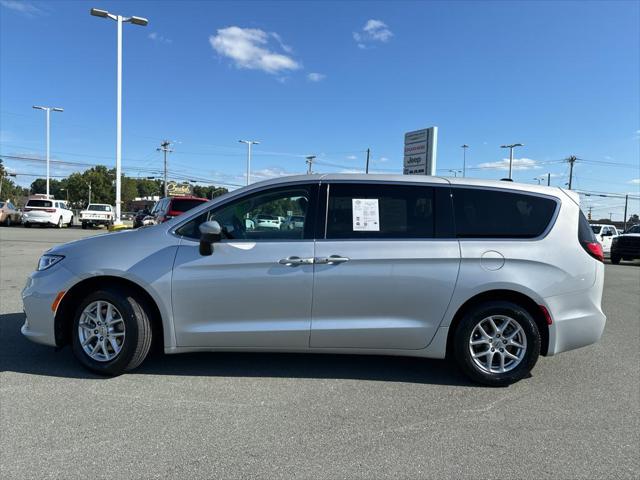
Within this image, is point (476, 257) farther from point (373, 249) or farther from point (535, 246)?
point (373, 249)

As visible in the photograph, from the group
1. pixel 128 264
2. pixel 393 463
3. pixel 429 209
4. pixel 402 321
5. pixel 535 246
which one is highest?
pixel 429 209

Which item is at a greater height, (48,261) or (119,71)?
(119,71)

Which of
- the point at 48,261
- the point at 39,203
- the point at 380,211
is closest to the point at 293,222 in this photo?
the point at 380,211

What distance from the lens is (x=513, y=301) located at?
4.27 m

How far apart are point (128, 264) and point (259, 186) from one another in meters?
1.30

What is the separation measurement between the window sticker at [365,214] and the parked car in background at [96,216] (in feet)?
95.9

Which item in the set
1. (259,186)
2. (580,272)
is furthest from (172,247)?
(580,272)

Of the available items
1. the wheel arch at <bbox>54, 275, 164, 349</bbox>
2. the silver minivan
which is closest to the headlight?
the silver minivan

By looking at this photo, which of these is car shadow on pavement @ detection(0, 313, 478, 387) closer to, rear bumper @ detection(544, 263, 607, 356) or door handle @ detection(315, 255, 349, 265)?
rear bumper @ detection(544, 263, 607, 356)

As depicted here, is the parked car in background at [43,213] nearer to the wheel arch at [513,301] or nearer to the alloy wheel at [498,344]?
the wheel arch at [513,301]

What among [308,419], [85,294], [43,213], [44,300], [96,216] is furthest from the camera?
[96,216]

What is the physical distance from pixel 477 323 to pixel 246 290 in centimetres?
200

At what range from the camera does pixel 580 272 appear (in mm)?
4258

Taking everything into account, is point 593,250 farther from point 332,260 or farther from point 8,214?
point 8,214
